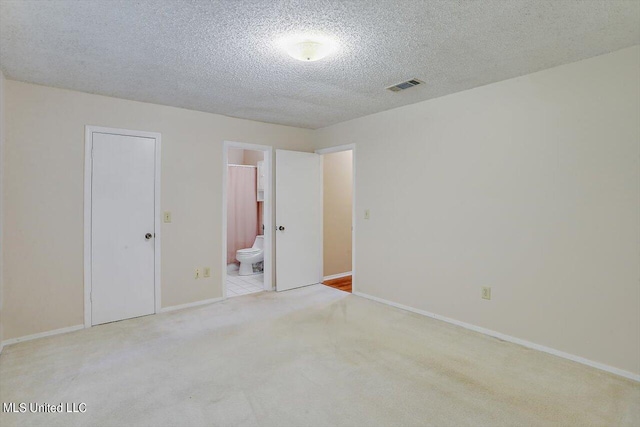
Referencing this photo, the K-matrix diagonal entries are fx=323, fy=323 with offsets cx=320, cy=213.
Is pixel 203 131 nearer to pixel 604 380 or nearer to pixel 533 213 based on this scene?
Answer: pixel 533 213

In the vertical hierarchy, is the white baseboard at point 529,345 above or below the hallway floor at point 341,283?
below

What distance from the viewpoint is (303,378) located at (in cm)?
224

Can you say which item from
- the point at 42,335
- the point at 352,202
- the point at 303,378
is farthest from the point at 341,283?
the point at 42,335

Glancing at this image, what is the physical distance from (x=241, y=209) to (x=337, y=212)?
2.07 metres

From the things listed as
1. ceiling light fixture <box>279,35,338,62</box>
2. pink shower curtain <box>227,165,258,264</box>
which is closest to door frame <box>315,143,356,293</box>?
pink shower curtain <box>227,165,258,264</box>

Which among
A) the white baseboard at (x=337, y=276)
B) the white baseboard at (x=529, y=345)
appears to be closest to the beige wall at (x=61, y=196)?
the white baseboard at (x=337, y=276)

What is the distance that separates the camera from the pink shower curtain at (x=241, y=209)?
20.0ft

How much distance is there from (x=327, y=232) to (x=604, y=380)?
3.48 m

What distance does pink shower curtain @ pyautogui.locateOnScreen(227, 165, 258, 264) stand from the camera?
6.08 m

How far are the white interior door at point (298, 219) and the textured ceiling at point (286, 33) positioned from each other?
1.50 metres

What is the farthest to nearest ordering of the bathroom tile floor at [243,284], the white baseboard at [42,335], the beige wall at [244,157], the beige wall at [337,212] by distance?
the beige wall at [244,157] < the beige wall at [337,212] < the bathroom tile floor at [243,284] < the white baseboard at [42,335]

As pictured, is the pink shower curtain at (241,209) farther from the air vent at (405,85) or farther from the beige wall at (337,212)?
the air vent at (405,85)

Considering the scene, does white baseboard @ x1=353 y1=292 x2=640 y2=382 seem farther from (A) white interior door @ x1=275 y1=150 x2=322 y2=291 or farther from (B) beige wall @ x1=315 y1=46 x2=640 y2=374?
(A) white interior door @ x1=275 y1=150 x2=322 y2=291

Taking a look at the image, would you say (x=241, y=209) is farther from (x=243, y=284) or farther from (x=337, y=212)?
(x=337, y=212)
